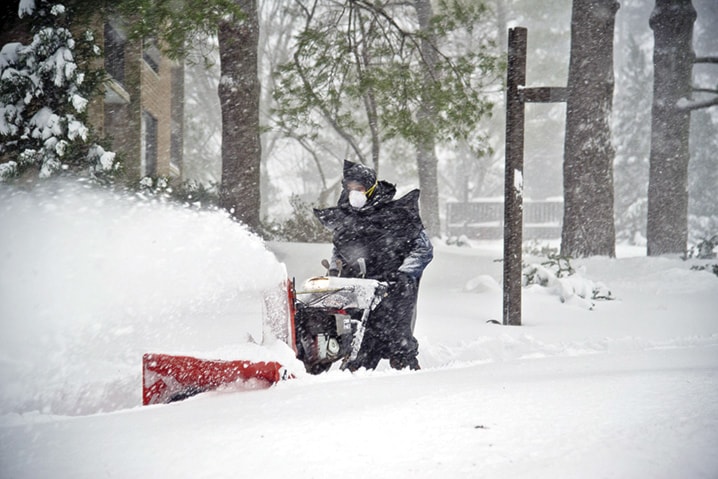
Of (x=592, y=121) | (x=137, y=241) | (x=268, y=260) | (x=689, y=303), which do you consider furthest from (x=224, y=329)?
(x=592, y=121)

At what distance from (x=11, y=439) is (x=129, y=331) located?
3.59 metres

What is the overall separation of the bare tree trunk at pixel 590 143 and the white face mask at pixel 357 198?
7.20 m

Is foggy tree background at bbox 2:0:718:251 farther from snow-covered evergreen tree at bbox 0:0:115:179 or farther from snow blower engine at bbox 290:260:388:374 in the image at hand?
snow blower engine at bbox 290:260:388:374

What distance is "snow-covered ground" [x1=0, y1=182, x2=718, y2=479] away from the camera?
89.0 inches

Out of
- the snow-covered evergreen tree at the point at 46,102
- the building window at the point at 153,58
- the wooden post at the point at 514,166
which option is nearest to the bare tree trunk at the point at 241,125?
the snow-covered evergreen tree at the point at 46,102

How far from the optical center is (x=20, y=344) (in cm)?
519

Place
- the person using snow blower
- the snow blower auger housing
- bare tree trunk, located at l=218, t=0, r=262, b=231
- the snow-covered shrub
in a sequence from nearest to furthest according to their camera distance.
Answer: the snow blower auger housing
the person using snow blower
the snow-covered shrub
bare tree trunk, located at l=218, t=0, r=262, b=231

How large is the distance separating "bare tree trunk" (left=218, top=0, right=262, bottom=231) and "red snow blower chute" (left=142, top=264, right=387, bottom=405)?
5.98 m

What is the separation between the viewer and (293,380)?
3607 millimetres

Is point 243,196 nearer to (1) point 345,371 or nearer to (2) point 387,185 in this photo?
(2) point 387,185

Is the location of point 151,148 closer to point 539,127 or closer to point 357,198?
point 357,198

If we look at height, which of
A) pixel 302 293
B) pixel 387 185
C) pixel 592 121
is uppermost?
pixel 592 121

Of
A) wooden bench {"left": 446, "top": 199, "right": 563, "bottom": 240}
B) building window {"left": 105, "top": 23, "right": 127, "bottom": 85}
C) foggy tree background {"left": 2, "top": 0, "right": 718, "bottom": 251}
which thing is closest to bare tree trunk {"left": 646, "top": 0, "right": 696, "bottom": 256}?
foggy tree background {"left": 2, "top": 0, "right": 718, "bottom": 251}

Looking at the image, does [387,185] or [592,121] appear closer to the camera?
[387,185]
